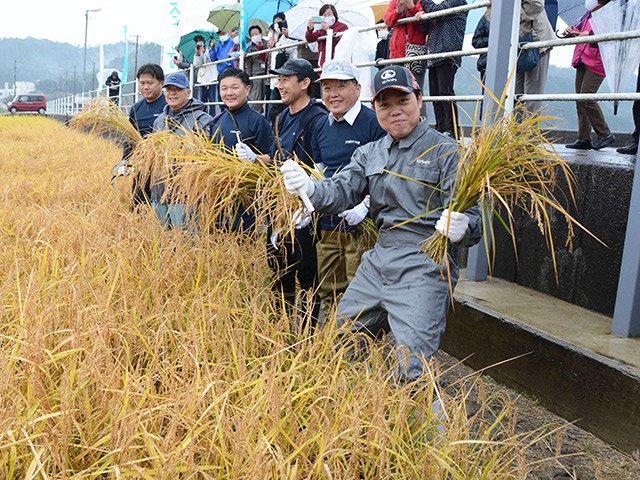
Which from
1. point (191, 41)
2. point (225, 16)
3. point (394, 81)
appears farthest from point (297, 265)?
point (191, 41)

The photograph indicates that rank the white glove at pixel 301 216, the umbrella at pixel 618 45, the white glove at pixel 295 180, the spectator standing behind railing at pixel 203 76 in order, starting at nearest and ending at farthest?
the white glove at pixel 295 180, the white glove at pixel 301 216, the umbrella at pixel 618 45, the spectator standing behind railing at pixel 203 76

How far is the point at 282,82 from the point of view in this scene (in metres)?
3.71

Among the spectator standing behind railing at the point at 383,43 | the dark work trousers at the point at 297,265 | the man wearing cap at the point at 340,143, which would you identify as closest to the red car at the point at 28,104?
the spectator standing behind railing at the point at 383,43

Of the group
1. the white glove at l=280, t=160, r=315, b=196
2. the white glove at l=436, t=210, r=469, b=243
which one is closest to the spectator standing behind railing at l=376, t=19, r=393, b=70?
the white glove at l=280, t=160, r=315, b=196

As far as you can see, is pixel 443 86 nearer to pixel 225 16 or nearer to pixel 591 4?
pixel 591 4

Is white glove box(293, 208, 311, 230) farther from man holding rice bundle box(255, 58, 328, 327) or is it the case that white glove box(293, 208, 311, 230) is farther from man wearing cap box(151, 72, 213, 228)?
man wearing cap box(151, 72, 213, 228)

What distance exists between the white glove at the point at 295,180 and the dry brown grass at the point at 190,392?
542 millimetres

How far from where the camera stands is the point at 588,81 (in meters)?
5.01

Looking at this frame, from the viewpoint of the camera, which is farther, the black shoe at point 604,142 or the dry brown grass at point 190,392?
the black shoe at point 604,142

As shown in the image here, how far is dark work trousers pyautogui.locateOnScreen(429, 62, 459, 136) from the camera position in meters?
5.51

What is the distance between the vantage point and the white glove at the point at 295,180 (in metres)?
2.82

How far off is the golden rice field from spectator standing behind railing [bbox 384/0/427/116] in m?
2.62

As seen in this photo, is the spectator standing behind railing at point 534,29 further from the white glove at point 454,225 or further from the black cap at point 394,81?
the white glove at point 454,225

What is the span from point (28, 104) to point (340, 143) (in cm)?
4925
